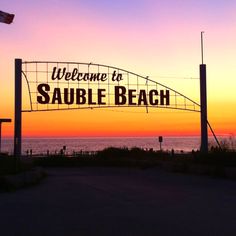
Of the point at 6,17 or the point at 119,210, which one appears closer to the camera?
the point at 119,210

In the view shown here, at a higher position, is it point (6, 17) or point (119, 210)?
point (6, 17)

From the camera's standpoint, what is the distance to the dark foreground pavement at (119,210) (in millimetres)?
10492

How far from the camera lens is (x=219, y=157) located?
26.0 m

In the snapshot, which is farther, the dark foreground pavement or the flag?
the flag

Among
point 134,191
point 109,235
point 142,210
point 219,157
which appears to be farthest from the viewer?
point 219,157

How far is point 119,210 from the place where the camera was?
12945mm

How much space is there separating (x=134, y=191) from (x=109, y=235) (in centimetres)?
765

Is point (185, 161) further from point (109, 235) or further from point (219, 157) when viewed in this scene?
point (109, 235)

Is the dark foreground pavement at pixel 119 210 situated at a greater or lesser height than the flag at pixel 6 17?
lesser

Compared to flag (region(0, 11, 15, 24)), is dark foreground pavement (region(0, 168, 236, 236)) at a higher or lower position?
lower

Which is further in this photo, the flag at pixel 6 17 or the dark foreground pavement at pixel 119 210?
the flag at pixel 6 17

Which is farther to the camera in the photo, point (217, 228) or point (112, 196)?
point (112, 196)

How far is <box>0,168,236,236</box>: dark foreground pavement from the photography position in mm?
10492

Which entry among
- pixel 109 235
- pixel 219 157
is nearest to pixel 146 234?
pixel 109 235
